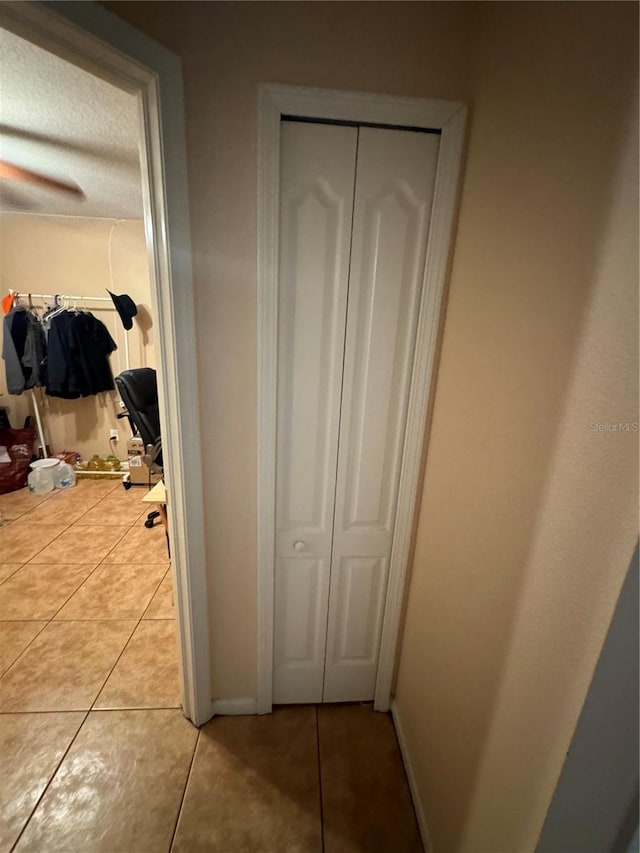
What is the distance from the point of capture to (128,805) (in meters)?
1.09

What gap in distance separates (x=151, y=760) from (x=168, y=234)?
1.78 metres

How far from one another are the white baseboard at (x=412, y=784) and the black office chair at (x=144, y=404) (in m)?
1.84

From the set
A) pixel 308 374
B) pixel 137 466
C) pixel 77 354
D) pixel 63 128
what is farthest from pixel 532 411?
pixel 77 354

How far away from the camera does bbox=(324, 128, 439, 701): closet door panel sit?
973 millimetres

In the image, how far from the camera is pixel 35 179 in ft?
7.19

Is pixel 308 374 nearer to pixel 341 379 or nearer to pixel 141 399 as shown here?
pixel 341 379

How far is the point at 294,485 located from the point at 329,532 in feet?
0.74

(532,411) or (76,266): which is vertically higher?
(76,266)

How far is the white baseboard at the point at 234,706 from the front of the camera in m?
1.37

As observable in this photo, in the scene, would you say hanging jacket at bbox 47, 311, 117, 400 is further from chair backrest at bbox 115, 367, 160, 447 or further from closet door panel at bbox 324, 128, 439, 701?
closet door panel at bbox 324, 128, 439, 701

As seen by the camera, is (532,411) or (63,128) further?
(63,128)

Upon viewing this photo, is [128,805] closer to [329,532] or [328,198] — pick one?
[329,532]

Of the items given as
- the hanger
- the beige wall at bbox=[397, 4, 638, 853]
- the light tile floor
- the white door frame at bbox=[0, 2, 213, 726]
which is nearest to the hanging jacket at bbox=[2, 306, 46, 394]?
the hanger

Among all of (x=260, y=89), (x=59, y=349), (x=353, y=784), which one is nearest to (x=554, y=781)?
(x=353, y=784)
